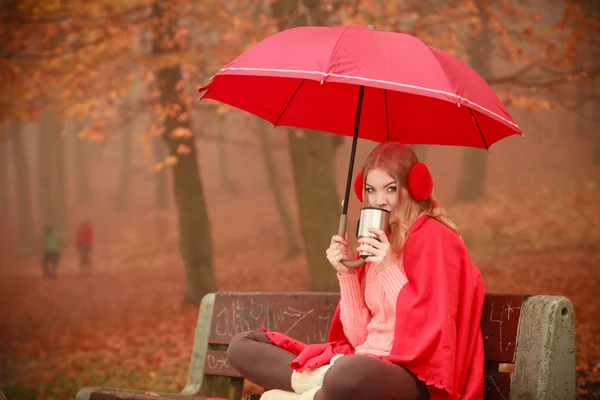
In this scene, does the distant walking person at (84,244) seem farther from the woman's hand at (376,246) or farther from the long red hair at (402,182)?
the woman's hand at (376,246)

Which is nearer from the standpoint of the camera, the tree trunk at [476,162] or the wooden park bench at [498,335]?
the wooden park bench at [498,335]

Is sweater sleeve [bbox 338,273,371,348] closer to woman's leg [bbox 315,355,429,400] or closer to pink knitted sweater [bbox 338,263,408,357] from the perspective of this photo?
pink knitted sweater [bbox 338,263,408,357]

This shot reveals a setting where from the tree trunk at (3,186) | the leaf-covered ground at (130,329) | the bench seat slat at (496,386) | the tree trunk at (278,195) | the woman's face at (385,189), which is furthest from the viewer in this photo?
the tree trunk at (3,186)

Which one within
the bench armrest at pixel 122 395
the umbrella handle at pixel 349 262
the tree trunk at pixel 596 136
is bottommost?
the bench armrest at pixel 122 395

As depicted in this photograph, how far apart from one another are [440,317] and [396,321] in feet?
0.66

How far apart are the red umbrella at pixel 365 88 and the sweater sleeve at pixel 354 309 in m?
0.32

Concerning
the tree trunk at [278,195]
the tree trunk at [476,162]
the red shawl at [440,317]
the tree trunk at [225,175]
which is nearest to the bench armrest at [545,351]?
the red shawl at [440,317]

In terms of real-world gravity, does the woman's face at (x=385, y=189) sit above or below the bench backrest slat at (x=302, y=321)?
above

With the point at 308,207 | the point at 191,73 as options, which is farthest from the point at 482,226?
the point at 191,73

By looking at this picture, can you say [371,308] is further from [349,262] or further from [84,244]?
[84,244]

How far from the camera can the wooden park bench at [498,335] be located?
9.89 ft

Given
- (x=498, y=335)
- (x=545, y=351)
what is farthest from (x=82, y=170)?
(x=545, y=351)

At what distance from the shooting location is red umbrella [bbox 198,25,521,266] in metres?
3.01

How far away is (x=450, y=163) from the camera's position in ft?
39.0
